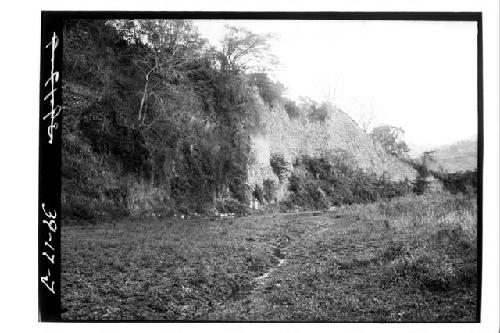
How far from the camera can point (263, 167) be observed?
25.1 feet

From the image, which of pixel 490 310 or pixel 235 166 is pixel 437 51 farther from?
pixel 490 310

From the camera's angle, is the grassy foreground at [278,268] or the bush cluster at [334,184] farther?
the bush cluster at [334,184]

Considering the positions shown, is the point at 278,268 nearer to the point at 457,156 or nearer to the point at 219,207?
the point at 219,207

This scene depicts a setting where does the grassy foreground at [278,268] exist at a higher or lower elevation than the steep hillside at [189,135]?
lower

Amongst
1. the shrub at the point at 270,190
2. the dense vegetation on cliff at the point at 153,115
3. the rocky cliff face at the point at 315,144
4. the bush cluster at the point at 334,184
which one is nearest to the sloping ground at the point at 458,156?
the rocky cliff face at the point at 315,144

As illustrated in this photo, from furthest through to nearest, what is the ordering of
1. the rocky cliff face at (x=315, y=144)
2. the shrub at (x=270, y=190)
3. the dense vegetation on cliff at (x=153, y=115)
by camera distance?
1. the shrub at (x=270, y=190)
2. the rocky cliff face at (x=315, y=144)
3. the dense vegetation on cliff at (x=153, y=115)

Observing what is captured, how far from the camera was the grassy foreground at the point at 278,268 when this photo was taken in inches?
287

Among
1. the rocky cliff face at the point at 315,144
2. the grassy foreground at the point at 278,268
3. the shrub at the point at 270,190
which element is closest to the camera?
the grassy foreground at the point at 278,268

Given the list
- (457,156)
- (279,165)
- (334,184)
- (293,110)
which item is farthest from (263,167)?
(457,156)

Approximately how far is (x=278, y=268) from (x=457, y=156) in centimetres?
371

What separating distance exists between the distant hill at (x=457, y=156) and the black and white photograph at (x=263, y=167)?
20 mm

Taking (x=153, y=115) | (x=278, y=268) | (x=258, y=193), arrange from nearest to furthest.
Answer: (x=278, y=268) → (x=153, y=115) → (x=258, y=193)

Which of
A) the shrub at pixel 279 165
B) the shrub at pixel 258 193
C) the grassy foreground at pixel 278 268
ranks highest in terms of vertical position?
the shrub at pixel 279 165

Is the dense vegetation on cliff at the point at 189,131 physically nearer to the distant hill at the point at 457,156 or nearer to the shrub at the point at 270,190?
the shrub at the point at 270,190
